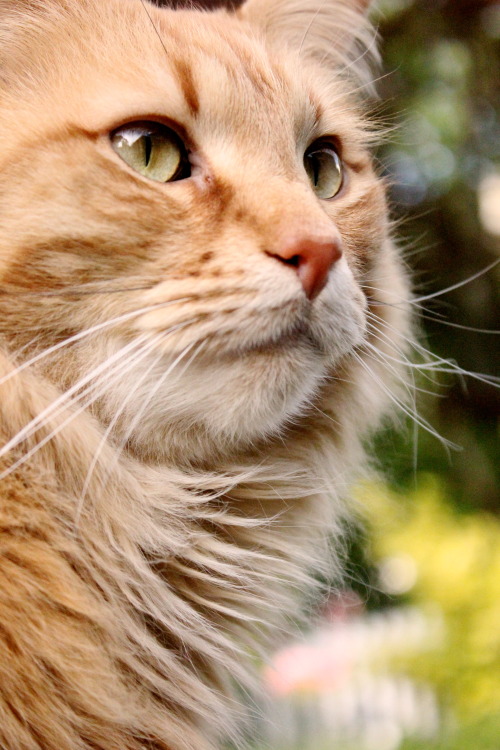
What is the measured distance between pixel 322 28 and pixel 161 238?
855mm

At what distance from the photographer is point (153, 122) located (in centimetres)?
97

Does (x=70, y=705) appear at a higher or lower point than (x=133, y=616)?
lower

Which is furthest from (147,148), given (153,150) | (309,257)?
(309,257)

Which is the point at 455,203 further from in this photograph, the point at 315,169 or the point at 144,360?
the point at 144,360

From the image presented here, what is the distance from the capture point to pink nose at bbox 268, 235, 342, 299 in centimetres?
89

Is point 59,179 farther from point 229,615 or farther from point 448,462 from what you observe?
point 448,462

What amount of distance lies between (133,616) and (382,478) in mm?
825

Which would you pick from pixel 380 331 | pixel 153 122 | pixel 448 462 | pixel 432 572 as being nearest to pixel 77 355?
pixel 153 122

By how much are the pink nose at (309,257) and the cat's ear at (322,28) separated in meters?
0.61

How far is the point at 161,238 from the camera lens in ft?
2.96

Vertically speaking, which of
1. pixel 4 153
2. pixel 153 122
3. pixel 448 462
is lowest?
pixel 4 153

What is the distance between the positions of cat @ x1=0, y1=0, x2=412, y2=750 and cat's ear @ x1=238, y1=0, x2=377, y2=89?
1.20ft

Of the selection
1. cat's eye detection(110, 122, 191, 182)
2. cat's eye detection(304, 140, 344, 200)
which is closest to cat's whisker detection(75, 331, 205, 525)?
cat's eye detection(110, 122, 191, 182)

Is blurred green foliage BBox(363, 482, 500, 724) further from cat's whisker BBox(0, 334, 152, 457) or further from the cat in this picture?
cat's whisker BBox(0, 334, 152, 457)
